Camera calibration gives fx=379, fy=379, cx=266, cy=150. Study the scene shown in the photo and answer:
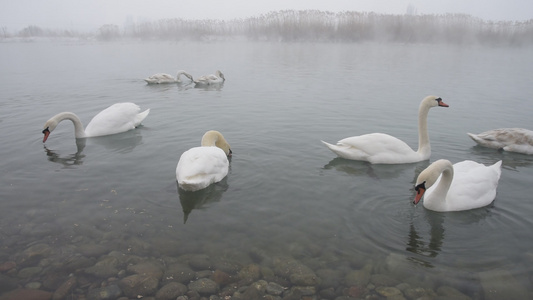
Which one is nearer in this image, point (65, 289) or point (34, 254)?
point (65, 289)

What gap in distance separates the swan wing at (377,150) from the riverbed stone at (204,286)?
3.91 m

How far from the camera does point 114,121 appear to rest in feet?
29.5

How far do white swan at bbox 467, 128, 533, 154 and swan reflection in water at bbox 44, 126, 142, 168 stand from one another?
7381 mm

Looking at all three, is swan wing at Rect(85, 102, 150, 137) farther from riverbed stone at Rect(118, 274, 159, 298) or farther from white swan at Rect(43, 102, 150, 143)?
riverbed stone at Rect(118, 274, 159, 298)

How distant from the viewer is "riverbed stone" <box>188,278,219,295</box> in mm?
3650

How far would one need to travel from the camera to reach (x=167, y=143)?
8281 millimetres

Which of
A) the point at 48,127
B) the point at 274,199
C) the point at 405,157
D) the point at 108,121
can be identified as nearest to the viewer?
the point at 274,199

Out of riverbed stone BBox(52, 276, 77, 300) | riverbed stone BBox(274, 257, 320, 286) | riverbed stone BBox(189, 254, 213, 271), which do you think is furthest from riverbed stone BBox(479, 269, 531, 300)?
riverbed stone BBox(52, 276, 77, 300)

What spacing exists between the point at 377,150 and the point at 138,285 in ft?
15.3

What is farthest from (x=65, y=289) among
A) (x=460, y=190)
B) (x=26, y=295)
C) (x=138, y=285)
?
(x=460, y=190)

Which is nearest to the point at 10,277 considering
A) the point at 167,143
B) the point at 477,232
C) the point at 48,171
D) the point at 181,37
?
the point at 48,171

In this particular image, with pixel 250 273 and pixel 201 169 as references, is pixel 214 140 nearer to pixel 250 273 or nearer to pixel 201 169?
pixel 201 169

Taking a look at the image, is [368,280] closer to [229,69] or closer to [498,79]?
[498,79]

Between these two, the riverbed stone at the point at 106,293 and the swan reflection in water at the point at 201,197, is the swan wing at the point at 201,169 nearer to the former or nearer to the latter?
the swan reflection in water at the point at 201,197
